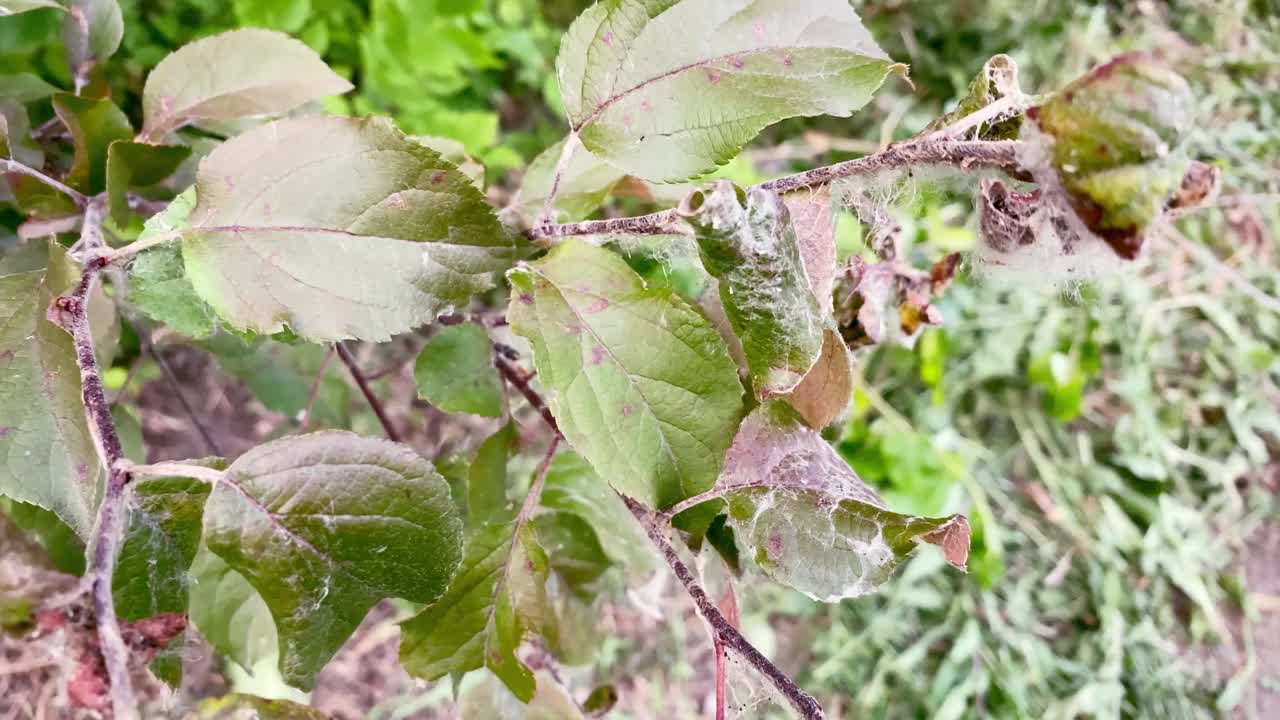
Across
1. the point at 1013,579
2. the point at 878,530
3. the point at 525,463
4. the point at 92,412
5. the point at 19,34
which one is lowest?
the point at 1013,579

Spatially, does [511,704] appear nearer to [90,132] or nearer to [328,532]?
[328,532]

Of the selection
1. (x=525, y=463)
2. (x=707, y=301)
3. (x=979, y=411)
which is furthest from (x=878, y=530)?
(x=979, y=411)

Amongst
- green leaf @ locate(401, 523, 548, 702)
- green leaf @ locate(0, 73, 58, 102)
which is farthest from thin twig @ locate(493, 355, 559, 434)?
green leaf @ locate(0, 73, 58, 102)

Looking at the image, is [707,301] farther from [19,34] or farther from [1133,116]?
[19,34]

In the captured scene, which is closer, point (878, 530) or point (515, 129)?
point (878, 530)

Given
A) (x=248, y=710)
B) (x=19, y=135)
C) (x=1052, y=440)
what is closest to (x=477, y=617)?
(x=248, y=710)

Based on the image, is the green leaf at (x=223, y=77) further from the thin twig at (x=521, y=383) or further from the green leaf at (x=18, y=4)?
the thin twig at (x=521, y=383)

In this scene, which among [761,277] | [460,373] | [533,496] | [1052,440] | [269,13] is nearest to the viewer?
[761,277]
